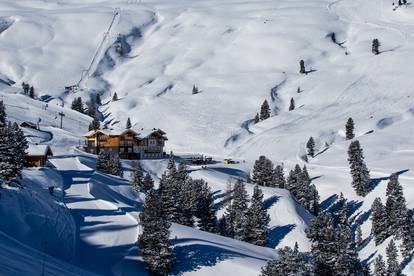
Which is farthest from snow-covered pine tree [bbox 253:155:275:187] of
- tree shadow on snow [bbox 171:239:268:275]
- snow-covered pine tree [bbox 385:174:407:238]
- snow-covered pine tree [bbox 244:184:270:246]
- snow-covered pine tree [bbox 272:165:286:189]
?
tree shadow on snow [bbox 171:239:268:275]

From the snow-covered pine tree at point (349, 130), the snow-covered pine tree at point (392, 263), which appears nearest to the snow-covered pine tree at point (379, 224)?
the snow-covered pine tree at point (392, 263)

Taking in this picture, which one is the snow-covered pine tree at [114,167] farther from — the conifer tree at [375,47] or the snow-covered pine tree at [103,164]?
the conifer tree at [375,47]

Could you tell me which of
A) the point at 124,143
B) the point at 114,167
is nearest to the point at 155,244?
the point at 114,167

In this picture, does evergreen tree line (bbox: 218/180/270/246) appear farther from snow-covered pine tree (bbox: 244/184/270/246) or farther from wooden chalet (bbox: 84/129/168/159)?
wooden chalet (bbox: 84/129/168/159)

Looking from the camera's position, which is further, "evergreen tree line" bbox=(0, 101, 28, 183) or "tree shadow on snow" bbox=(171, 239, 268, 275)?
"evergreen tree line" bbox=(0, 101, 28, 183)

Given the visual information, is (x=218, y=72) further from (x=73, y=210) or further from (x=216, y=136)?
(x=73, y=210)

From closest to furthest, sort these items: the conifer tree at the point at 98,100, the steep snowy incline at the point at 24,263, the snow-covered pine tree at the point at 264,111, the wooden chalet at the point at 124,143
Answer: the steep snowy incline at the point at 24,263 < the wooden chalet at the point at 124,143 < the snow-covered pine tree at the point at 264,111 < the conifer tree at the point at 98,100

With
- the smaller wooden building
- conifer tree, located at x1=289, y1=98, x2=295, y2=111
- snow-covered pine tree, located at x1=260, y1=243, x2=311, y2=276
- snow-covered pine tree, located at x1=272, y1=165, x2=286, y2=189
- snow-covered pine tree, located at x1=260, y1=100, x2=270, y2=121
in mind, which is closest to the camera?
snow-covered pine tree, located at x1=260, y1=243, x2=311, y2=276

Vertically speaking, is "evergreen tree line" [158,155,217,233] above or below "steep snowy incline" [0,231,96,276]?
below

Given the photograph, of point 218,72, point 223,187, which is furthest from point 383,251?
point 218,72
